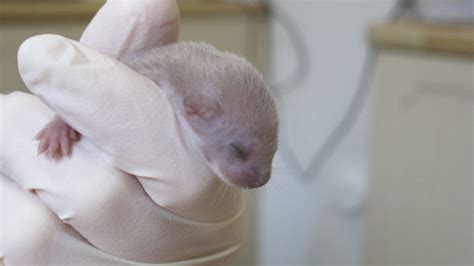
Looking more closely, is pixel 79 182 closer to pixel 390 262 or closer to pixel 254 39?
pixel 390 262

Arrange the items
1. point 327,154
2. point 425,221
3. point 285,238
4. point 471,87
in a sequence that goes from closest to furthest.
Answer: point 471,87 < point 425,221 < point 327,154 < point 285,238

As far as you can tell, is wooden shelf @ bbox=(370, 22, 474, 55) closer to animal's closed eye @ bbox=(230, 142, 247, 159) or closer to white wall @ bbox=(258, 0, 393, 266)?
white wall @ bbox=(258, 0, 393, 266)

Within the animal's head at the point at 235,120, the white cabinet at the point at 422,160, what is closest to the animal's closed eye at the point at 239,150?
the animal's head at the point at 235,120

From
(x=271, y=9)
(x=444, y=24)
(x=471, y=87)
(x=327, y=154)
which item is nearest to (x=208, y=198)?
(x=471, y=87)

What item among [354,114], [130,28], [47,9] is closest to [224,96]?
[130,28]

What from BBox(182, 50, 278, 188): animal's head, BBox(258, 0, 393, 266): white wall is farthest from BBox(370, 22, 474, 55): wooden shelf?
BBox(182, 50, 278, 188): animal's head

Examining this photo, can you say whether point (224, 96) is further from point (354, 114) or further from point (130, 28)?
point (354, 114)
